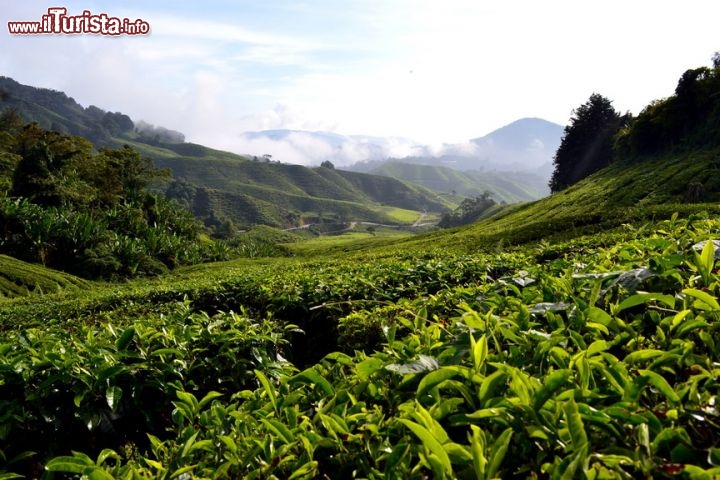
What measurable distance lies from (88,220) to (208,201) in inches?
5188

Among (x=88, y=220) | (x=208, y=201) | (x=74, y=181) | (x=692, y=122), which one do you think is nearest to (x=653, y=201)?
(x=692, y=122)

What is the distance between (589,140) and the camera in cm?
6475

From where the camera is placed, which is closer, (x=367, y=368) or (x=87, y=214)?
(x=367, y=368)

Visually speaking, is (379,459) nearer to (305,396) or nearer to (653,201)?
(305,396)

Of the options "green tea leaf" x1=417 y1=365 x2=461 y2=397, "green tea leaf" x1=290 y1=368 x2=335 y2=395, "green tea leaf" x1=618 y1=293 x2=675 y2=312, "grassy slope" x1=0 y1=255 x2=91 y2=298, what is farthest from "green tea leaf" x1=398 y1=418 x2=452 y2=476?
"grassy slope" x1=0 y1=255 x2=91 y2=298

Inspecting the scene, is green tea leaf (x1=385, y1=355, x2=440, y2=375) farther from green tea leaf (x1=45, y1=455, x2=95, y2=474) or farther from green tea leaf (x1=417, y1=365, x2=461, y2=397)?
green tea leaf (x1=45, y1=455, x2=95, y2=474)

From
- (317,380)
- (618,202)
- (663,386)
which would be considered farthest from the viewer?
(618,202)

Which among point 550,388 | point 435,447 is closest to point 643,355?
point 550,388

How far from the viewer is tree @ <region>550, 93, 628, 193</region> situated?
206 feet

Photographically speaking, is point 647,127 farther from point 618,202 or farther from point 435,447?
point 435,447

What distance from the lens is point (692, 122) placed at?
142 feet

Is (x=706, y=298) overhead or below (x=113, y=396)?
overhead

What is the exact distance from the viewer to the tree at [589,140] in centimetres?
6294

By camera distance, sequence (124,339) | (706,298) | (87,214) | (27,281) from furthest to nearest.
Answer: (87,214), (27,281), (124,339), (706,298)
